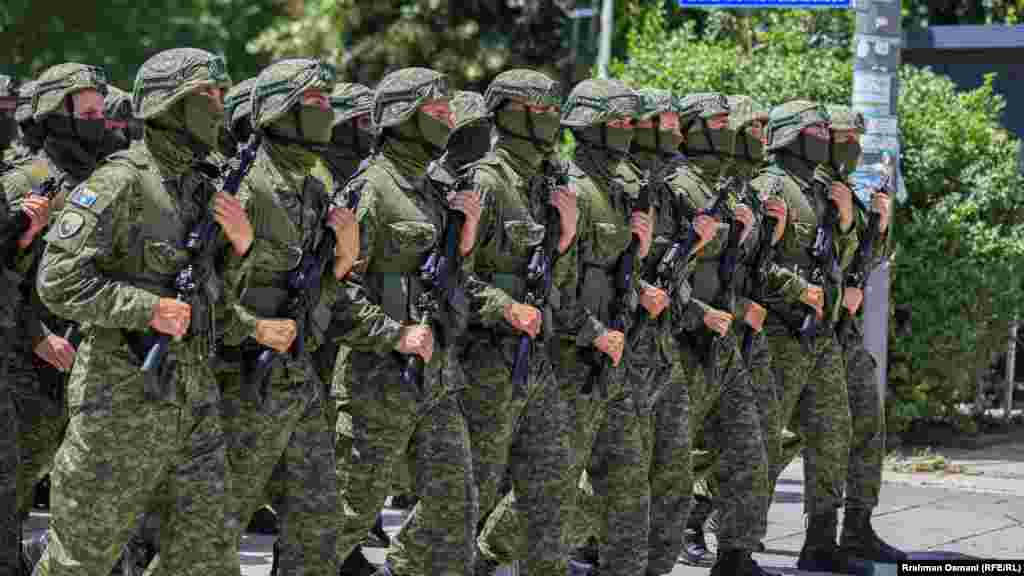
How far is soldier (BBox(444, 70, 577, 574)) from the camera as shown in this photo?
729 cm

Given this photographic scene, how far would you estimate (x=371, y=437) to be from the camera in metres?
6.86

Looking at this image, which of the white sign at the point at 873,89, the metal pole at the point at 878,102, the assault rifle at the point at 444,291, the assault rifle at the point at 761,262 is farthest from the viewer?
the white sign at the point at 873,89

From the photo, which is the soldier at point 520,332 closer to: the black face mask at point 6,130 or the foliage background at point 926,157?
the black face mask at point 6,130

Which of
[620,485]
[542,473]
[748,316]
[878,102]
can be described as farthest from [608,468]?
[878,102]

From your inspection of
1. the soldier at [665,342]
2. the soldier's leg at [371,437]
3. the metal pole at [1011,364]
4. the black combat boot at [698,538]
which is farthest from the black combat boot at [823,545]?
the metal pole at [1011,364]

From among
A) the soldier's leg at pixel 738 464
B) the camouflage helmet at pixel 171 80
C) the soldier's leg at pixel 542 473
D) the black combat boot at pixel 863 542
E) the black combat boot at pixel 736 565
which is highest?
the camouflage helmet at pixel 171 80

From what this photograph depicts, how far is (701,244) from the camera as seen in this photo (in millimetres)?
8422

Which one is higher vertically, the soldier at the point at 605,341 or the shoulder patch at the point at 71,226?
the shoulder patch at the point at 71,226

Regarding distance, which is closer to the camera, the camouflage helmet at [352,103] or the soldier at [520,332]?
the soldier at [520,332]

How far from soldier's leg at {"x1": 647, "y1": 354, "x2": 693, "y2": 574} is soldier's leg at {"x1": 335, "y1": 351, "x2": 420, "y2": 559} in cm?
155

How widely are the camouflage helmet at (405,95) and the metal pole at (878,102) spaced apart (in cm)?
412

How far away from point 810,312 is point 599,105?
74.1 inches

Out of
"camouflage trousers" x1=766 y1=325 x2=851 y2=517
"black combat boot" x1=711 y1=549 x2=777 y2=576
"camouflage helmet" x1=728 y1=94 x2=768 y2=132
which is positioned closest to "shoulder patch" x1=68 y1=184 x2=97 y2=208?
"black combat boot" x1=711 y1=549 x2=777 y2=576

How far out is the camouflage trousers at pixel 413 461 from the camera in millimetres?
6797
